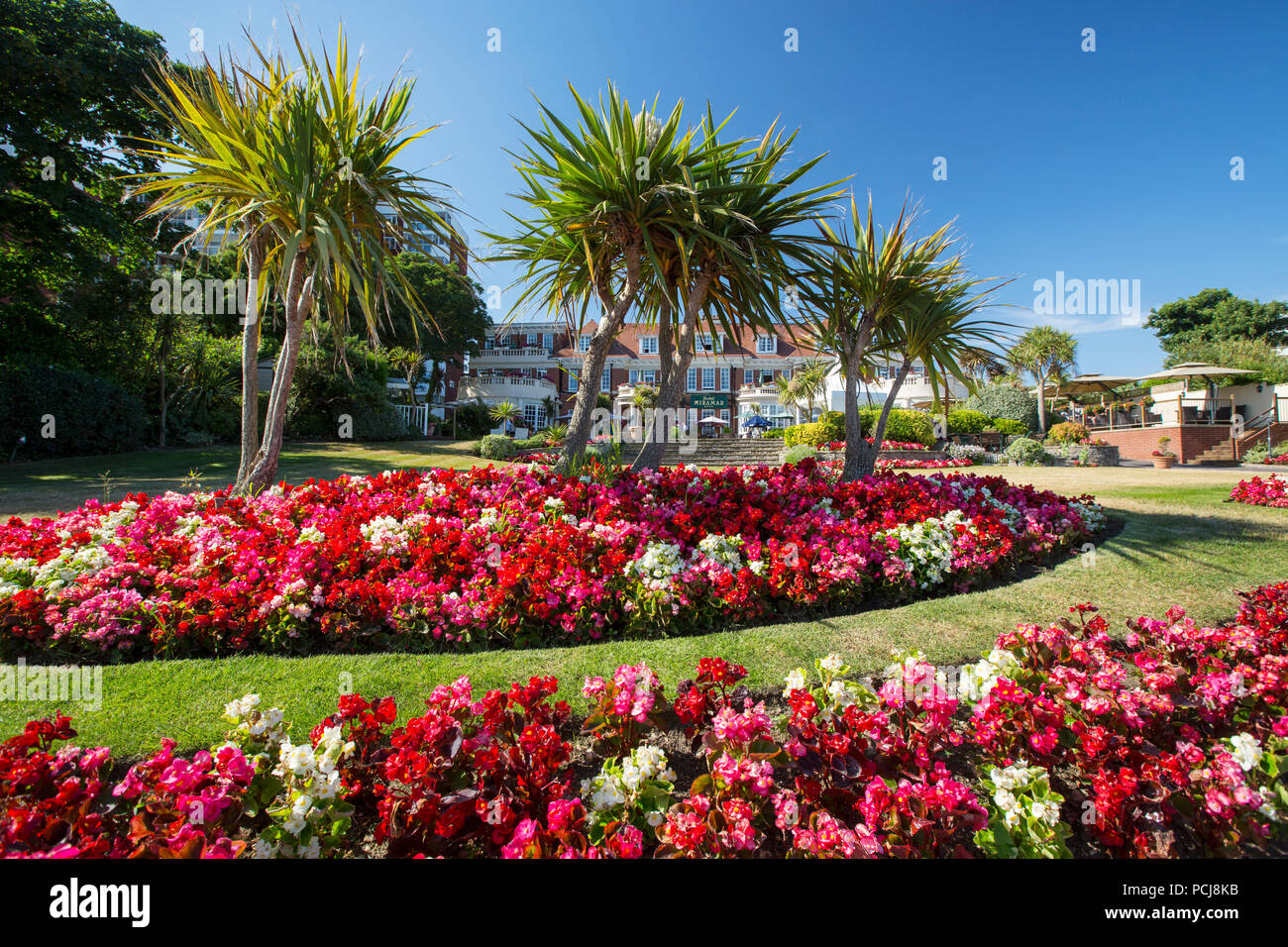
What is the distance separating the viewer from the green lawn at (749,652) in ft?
8.00

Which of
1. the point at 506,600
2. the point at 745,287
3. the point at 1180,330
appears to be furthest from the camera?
the point at 1180,330

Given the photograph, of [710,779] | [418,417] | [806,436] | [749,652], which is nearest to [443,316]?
[418,417]

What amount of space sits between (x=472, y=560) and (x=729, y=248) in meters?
3.67

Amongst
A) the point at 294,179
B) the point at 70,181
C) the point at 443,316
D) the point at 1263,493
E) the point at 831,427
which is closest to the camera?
the point at 294,179

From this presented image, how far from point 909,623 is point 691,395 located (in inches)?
1312

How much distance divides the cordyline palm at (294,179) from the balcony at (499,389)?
32903 millimetres

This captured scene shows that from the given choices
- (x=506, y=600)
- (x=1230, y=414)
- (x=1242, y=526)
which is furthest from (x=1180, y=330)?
(x=506, y=600)

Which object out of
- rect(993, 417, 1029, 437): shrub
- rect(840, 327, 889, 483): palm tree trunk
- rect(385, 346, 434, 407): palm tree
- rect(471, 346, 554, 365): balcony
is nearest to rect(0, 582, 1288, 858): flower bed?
rect(840, 327, 889, 483): palm tree trunk

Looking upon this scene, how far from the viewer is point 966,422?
2402 centimetres

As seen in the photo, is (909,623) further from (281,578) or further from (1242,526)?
(1242,526)

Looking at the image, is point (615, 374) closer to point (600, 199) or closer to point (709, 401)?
point (709, 401)

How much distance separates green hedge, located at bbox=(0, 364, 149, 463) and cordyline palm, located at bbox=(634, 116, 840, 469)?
1654cm

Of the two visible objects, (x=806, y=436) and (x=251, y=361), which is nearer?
(x=251, y=361)
